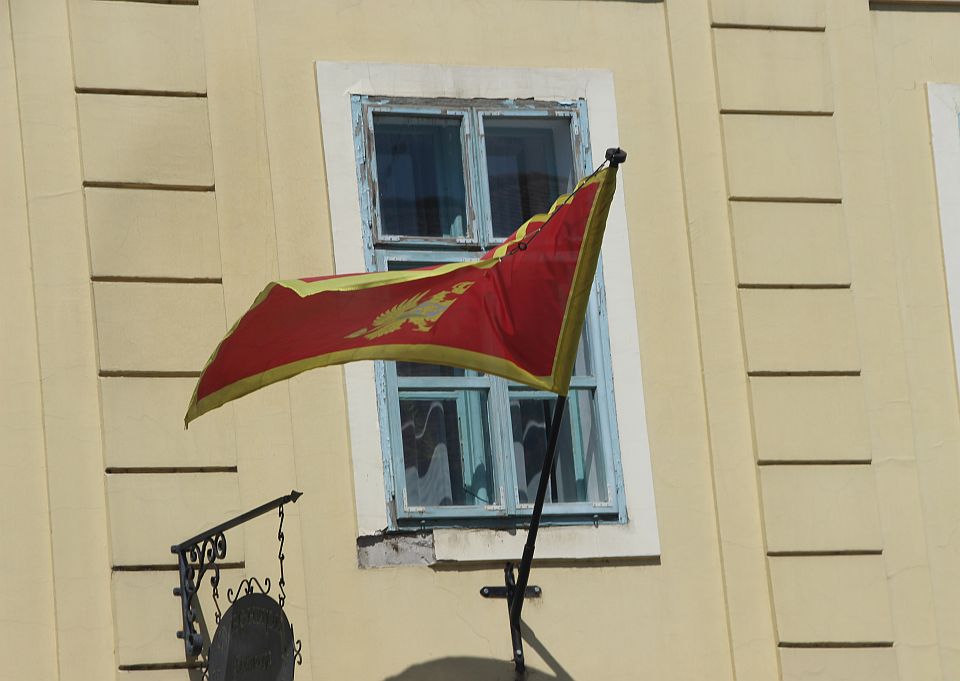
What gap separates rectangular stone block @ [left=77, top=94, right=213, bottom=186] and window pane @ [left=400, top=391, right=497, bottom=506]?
3.89ft

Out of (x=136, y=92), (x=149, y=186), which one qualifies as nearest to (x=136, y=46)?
(x=136, y=92)

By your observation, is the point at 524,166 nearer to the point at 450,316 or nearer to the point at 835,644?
the point at 450,316

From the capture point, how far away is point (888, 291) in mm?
8766

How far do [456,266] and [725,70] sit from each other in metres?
1.96

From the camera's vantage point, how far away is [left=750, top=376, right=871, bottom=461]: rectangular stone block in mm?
8492

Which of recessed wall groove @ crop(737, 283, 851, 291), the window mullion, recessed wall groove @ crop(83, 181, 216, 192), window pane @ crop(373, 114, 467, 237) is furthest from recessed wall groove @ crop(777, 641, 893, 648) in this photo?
recessed wall groove @ crop(83, 181, 216, 192)

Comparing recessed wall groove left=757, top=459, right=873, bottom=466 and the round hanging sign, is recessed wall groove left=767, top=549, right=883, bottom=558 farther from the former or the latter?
the round hanging sign

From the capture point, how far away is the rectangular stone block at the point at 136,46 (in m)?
8.25

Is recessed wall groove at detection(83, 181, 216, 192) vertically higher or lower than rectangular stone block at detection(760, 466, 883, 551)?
higher

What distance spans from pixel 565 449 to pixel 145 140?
1.97 m

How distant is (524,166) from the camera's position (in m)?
8.75

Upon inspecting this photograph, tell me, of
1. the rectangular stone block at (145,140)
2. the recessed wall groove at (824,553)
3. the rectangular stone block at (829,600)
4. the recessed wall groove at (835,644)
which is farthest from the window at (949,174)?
the rectangular stone block at (145,140)

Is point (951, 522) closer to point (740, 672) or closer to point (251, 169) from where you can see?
point (740, 672)

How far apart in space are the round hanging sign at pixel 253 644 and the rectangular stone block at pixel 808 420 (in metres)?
2.05
